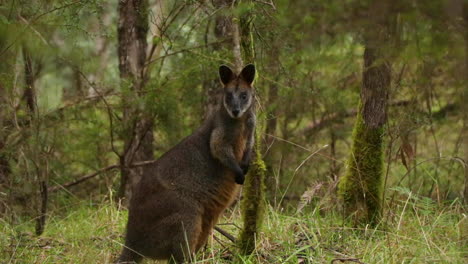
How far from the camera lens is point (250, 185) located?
5.48 metres

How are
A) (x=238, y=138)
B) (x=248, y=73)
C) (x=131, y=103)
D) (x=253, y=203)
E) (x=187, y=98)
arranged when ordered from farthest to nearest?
(x=187, y=98)
(x=131, y=103)
(x=238, y=138)
(x=248, y=73)
(x=253, y=203)

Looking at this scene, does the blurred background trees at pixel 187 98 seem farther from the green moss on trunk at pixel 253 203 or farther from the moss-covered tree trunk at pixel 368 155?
the green moss on trunk at pixel 253 203

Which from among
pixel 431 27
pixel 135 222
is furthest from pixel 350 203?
pixel 431 27

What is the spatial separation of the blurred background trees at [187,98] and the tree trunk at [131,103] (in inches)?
0.8

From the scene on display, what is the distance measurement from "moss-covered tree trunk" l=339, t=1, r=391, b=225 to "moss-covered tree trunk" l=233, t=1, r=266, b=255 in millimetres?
1201

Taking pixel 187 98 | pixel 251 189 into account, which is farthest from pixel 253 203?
pixel 187 98

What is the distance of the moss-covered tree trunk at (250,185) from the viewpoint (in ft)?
17.4

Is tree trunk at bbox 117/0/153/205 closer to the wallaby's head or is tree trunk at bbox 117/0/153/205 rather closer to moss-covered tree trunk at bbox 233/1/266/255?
the wallaby's head

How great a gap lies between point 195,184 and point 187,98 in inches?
142

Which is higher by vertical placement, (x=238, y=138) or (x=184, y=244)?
(x=238, y=138)

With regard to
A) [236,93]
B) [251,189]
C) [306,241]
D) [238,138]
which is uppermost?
[236,93]

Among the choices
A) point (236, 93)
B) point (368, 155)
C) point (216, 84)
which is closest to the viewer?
point (236, 93)

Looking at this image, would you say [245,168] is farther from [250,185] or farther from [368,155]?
[368,155]

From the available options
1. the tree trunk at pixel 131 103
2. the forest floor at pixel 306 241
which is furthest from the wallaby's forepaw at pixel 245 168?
the tree trunk at pixel 131 103
